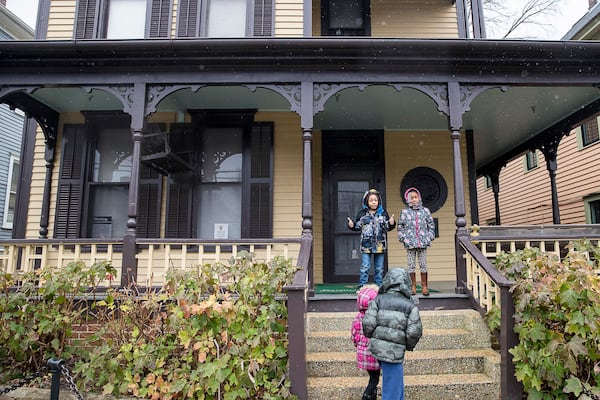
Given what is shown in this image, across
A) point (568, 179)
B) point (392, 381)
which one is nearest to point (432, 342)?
point (392, 381)

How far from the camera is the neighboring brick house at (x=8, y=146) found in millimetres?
11570

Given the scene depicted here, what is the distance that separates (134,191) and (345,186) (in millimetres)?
3818

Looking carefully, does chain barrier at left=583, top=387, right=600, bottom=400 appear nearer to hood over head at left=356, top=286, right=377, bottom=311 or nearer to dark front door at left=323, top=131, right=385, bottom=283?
hood over head at left=356, top=286, right=377, bottom=311

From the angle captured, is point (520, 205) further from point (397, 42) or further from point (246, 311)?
point (246, 311)

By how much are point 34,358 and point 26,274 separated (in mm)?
905

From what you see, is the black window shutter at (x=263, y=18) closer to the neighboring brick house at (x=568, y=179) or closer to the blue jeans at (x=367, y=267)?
the blue jeans at (x=367, y=267)

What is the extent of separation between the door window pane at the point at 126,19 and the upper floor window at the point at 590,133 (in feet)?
35.1

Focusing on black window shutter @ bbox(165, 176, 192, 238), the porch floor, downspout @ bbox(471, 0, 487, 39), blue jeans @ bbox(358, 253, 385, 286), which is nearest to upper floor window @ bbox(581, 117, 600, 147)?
downspout @ bbox(471, 0, 487, 39)

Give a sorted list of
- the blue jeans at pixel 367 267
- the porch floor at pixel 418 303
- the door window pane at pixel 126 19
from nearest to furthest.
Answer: the porch floor at pixel 418 303 → the blue jeans at pixel 367 267 → the door window pane at pixel 126 19

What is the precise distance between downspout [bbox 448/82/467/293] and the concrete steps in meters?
0.64

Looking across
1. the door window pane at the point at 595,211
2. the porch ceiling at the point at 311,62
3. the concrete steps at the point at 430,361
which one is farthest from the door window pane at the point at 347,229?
the door window pane at the point at 595,211

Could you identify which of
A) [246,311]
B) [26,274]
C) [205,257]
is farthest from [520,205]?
[26,274]

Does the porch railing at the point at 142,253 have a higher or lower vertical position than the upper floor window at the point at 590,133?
lower

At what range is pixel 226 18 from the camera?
7.17 m
